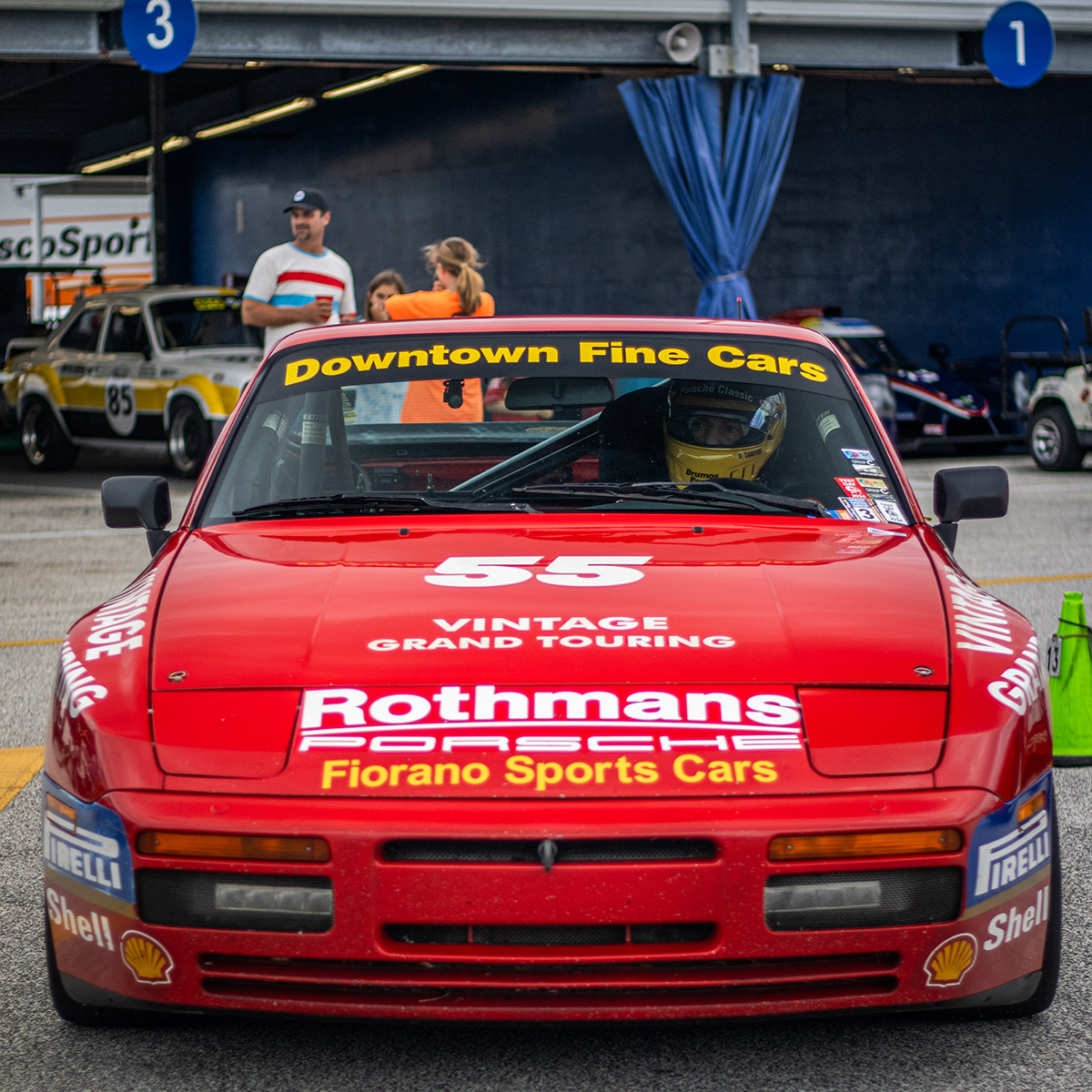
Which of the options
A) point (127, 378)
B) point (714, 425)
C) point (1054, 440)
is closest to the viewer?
point (714, 425)

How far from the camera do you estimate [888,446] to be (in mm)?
3416

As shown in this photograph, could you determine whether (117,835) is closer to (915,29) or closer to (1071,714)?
(1071,714)

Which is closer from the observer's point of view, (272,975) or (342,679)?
(272,975)

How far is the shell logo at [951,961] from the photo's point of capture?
90.0 inches

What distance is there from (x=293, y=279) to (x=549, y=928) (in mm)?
6673

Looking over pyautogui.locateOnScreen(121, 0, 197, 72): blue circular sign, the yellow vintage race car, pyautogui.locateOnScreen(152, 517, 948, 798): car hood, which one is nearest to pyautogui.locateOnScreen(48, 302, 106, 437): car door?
the yellow vintage race car

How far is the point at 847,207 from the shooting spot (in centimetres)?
2031

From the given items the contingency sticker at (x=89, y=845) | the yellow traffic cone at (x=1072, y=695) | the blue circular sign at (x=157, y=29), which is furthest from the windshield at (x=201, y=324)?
the contingency sticker at (x=89, y=845)

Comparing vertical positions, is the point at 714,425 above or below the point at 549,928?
above

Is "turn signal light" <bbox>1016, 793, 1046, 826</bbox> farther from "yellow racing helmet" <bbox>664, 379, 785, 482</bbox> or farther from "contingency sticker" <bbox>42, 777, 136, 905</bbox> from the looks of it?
"contingency sticker" <bbox>42, 777, 136, 905</bbox>

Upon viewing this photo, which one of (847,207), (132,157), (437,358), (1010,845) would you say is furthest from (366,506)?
(132,157)

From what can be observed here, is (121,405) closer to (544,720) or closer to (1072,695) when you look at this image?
(1072,695)

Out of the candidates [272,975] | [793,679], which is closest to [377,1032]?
[272,975]

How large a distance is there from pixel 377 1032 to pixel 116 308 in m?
12.9
